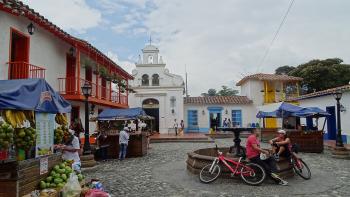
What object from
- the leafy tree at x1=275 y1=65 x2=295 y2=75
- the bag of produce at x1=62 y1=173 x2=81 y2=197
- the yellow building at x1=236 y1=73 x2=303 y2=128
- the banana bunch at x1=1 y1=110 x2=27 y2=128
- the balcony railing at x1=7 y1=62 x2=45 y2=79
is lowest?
the bag of produce at x1=62 y1=173 x2=81 y2=197

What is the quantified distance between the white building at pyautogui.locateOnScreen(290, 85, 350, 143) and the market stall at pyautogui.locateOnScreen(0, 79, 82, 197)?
15193 millimetres

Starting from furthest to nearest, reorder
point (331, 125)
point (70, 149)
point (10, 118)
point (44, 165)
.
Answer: point (331, 125), point (70, 149), point (44, 165), point (10, 118)

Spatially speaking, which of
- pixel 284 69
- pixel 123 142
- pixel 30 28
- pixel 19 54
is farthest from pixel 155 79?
pixel 284 69

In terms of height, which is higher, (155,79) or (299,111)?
(155,79)

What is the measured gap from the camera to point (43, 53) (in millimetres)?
13484

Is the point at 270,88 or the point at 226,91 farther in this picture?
the point at 226,91

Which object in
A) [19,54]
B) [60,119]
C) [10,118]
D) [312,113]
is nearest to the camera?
[10,118]

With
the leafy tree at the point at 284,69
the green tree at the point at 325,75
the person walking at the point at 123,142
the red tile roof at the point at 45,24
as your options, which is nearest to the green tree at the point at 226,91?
the leafy tree at the point at 284,69

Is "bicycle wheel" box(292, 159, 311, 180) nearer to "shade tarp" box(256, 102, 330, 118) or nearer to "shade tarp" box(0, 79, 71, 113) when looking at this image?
"shade tarp" box(0, 79, 71, 113)

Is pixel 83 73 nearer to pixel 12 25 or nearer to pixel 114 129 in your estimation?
pixel 114 129

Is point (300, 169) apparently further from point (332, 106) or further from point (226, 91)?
point (226, 91)

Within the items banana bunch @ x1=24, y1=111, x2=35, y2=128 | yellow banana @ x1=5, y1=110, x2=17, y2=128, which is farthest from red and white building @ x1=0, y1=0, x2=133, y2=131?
yellow banana @ x1=5, y1=110, x2=17, y2=128

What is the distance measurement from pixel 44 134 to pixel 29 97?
0.74 meters

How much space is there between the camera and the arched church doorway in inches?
1171
